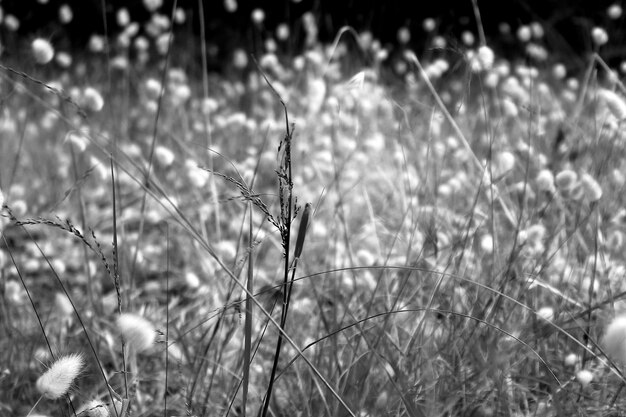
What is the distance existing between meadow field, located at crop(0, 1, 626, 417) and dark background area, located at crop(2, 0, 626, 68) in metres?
1.93

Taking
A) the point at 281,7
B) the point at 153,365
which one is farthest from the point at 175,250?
the point at 281,7

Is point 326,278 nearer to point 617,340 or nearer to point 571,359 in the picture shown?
point 571,359

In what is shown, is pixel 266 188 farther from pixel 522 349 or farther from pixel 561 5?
pixel 561 5

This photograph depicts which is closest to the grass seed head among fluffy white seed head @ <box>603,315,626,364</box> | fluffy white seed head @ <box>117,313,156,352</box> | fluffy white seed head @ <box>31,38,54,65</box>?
fluffy white seed head @ <box>603,315,626,364</box>

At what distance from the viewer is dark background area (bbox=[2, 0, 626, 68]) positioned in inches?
184

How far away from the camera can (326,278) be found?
1538 millimetres

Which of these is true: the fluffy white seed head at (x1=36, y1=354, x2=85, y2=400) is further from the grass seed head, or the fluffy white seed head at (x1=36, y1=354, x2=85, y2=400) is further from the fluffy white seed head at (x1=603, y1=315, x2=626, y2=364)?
the grass seed head

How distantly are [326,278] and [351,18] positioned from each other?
3500 mm

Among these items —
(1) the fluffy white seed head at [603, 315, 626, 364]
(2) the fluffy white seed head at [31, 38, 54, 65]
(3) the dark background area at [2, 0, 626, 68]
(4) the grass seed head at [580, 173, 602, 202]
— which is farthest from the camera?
(3) the dark background area at [2, 0, 626, 68]

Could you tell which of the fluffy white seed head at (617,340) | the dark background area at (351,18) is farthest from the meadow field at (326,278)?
the dark background area at (351,18)

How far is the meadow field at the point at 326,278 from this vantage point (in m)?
0.97

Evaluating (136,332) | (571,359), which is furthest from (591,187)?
(136,332)

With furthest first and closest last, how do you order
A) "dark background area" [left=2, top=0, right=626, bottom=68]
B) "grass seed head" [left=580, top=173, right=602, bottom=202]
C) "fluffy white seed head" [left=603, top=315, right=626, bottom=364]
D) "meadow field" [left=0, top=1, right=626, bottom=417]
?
"dark background area" [left=2, top=0, right=626, bottom=68], "grass seed head" [left=580, top=173, right=602, bottom=202], "meadow field" [left=0, top=1, right=626, bottom=417], "fluffy white seed head" [left=603, top=315, right=626, bottom=364]

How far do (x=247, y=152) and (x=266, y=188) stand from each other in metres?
0.15
